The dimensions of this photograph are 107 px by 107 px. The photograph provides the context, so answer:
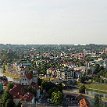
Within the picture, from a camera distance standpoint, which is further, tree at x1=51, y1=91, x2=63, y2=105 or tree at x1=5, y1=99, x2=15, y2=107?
tree at x1=51, y1=91, x2=63, y2=105

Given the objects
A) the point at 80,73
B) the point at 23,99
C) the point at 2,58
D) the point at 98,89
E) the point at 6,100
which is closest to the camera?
the point at 6,100

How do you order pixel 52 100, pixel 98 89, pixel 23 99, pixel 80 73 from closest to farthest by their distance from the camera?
1. pixel 23 99
2. pixel 52 100
3. pixel 98 89
4. pixel 80 73

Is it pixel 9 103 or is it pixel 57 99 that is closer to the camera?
pixel 9 103

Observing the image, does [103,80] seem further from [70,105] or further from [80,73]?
[70,105]

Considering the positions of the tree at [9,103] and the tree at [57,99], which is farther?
the tree at [57,99]

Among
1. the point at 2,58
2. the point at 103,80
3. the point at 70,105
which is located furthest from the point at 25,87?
the point at 2,58

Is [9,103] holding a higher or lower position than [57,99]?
higher

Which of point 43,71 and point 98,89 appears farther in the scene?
point 43,71

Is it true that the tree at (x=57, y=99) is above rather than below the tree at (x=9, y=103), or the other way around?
below

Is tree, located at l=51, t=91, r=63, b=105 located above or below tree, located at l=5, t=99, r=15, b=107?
below

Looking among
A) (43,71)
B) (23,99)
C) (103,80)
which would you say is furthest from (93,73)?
(23,99)
